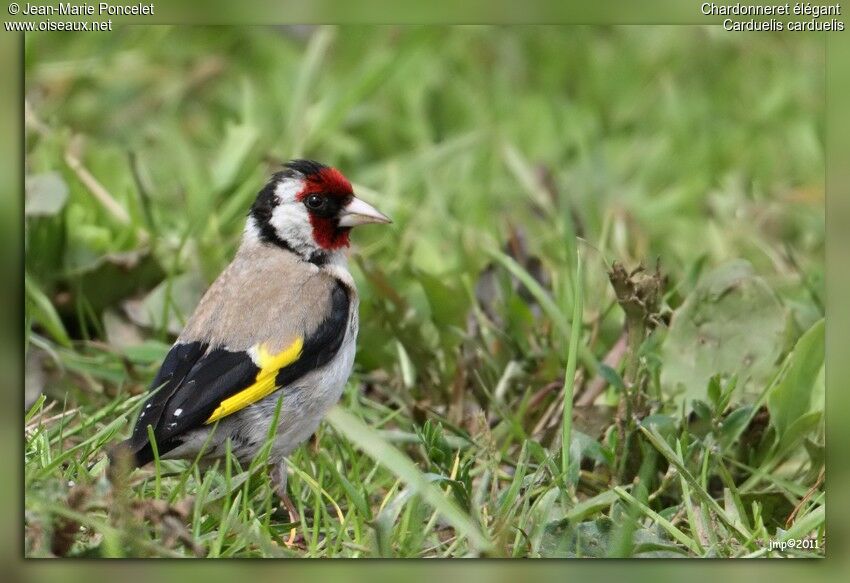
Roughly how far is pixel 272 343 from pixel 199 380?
0.73 ft

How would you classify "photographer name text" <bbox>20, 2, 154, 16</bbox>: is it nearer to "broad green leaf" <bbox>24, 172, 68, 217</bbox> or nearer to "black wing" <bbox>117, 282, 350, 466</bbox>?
"black wing" <bbox>117, 282, 350, 466</bbox>

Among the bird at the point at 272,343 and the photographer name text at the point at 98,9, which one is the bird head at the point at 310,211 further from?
the photographer name text at the point at 98,9

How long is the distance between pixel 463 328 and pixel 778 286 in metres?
1.12

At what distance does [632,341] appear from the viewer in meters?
3.31

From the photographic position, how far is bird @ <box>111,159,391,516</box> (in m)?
3.09

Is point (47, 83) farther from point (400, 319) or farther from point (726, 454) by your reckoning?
point (726, 454)

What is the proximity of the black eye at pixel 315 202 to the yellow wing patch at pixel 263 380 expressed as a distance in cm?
52

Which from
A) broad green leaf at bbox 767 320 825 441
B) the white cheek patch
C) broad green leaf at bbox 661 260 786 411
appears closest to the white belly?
the white cheek patch

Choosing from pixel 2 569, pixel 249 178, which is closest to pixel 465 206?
pixel 249 178

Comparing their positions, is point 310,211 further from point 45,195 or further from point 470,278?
point 45,195

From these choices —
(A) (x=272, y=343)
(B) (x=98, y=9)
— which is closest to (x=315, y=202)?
(A) (x=272, y=343)

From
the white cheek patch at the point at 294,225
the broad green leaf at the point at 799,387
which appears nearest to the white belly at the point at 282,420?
the white cheek patch at the point at 294,225

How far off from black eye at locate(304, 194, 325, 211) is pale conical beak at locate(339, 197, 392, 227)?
62mm

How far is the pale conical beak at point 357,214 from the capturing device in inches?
143
